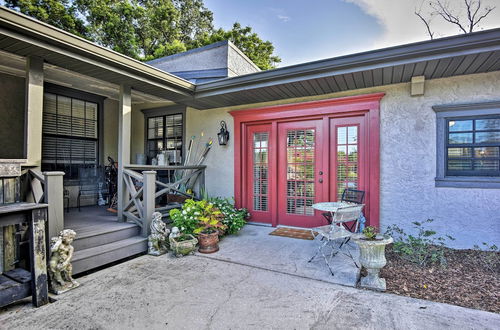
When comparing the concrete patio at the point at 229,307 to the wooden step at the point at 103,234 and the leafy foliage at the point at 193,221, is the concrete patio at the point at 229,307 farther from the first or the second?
the leafy foliage at the point at 193,221

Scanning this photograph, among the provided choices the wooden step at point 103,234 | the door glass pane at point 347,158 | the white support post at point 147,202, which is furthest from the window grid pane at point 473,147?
the wooden step at point 103,234

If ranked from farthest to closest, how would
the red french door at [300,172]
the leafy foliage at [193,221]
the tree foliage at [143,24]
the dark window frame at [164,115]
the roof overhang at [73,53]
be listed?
the tree foliage at [143,24]
the dark window frame at [164,115]
the red french door at [300,172]
the leafy foliage at [193,221]
the roof overhang at [73,53]

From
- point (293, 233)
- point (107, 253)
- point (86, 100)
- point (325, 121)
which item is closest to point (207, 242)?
point (107, 253)

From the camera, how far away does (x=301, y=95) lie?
434 cm

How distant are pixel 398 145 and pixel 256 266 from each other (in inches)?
106

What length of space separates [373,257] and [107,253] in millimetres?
3056

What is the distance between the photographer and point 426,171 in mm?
3596

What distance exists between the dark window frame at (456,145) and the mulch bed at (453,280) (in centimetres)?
90

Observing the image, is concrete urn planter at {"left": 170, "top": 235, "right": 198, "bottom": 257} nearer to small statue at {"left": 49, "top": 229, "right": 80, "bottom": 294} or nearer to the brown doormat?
small statue at {"left": 49, "top": 229, "right": 80, "bottom": 294}

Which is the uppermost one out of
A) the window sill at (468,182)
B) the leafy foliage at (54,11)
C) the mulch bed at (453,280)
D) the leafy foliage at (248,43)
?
the leafy foliage at (248,43)

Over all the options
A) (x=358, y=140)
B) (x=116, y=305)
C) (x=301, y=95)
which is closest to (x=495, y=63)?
(x=358, y=140)

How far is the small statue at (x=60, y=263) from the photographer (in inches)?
97.3

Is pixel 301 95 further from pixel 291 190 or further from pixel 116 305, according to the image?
pixel 116 305

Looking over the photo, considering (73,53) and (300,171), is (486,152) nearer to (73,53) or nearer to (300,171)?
(300,171)
